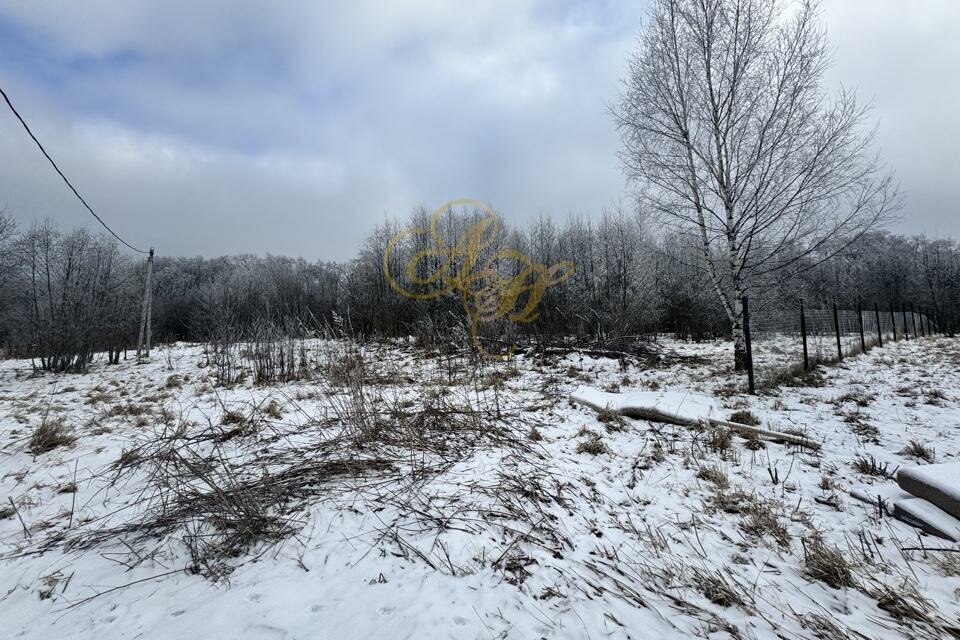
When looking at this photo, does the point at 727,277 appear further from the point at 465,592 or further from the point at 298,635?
the point at 298,635

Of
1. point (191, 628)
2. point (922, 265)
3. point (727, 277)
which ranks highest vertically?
point (922, 265)

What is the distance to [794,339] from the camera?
11875 millimetres

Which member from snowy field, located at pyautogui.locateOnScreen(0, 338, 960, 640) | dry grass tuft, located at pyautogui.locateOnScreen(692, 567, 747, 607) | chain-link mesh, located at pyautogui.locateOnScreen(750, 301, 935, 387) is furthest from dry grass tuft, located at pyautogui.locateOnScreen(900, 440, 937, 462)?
chain-link mesh, located at pyautogui.locateOnScreen(750, 301, 935, 387)

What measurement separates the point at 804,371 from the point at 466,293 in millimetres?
10375

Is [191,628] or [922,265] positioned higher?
[922,265]

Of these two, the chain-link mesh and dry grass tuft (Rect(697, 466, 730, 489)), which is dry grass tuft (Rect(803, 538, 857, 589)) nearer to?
dry grass tuft (Rect(697, 466, 730, 489))

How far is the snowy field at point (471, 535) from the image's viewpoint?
1.73 m

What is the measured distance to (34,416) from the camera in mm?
6211

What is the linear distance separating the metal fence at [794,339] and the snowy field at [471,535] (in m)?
3.63

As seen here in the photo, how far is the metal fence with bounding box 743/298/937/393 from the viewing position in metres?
8.06

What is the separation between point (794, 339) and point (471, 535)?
14052mm

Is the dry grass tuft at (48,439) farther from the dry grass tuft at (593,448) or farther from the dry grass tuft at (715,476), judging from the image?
the dry grass tuft at (715,476)

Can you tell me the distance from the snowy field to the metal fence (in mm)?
3632

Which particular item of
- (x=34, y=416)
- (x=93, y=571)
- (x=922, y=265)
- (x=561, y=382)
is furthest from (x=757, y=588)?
(x=922, y=265)
